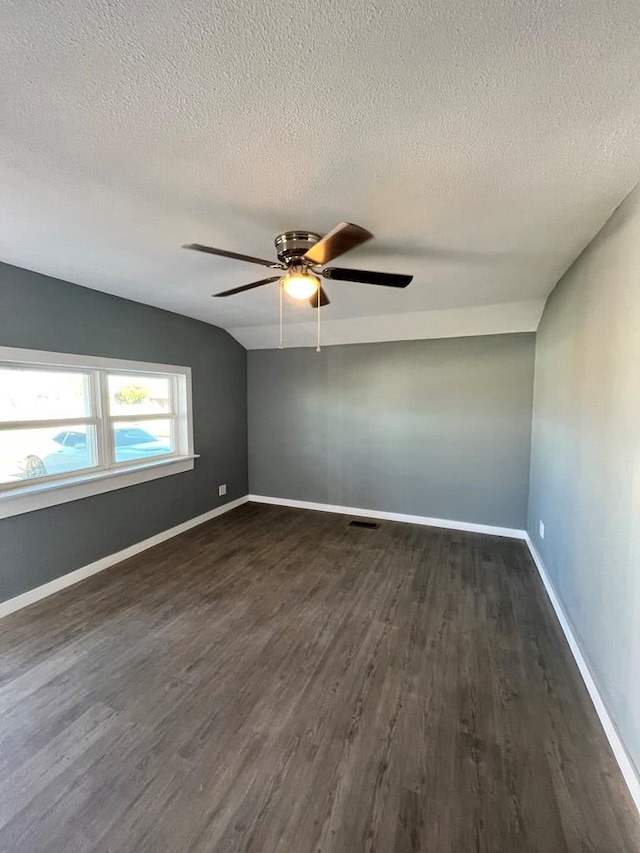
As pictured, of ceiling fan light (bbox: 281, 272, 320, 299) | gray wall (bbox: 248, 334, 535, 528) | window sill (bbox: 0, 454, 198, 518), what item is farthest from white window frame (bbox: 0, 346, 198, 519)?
ceiling fan light (bbox: 281, 272, 320, 299)

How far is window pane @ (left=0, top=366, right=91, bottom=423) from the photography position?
2.68 m

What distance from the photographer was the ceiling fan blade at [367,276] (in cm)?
197

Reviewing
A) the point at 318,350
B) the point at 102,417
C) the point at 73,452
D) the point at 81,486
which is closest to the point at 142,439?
the point at 102,417

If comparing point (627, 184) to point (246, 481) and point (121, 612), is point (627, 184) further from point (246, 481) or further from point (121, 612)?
point (246, 481)

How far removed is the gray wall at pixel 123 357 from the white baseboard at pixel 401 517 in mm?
615

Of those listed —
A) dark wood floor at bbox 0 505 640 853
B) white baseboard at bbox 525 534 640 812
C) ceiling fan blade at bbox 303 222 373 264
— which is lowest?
dark wood floor at bbox 0 505 640 853

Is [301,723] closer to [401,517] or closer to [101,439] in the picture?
[101,439]

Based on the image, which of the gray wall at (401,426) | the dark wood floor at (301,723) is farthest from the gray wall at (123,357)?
the gray wall at (401,426)

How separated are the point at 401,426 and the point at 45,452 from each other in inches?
136

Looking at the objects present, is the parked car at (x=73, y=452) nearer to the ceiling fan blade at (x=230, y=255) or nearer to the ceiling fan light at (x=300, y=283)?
the ceiling fan blade at (x=230, y=255)

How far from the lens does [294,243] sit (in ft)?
6.50

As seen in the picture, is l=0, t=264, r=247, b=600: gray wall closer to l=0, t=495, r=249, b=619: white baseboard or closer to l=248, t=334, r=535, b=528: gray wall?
l=0, t=495, r=249, b=619: white baseboard

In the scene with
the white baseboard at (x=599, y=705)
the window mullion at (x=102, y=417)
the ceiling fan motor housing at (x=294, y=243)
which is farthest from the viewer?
the window mullion at (x=102, y=417)

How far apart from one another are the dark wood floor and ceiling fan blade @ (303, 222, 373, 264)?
2.21 metres
